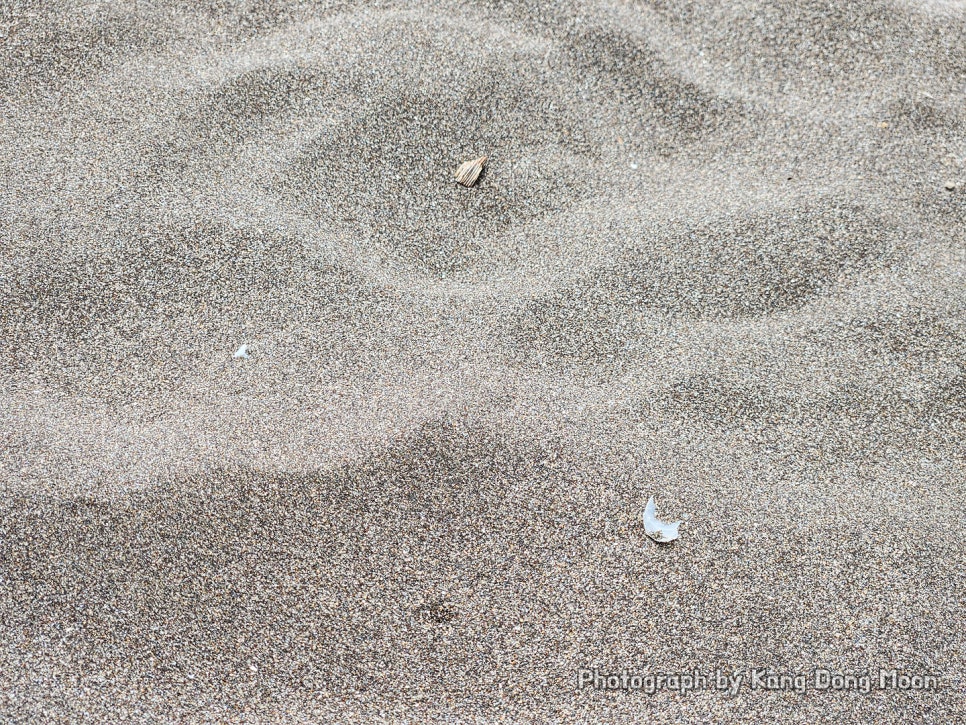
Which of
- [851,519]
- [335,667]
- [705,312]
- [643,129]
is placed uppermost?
[643,129]

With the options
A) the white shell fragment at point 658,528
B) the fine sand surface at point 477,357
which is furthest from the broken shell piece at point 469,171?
the white shell fragment at point 658,528

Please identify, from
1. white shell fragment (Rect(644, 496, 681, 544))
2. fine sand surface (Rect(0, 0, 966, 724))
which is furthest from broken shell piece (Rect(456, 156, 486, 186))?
white shell fragment (Rect(644, 496, 681, 544))

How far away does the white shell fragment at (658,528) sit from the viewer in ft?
4.05

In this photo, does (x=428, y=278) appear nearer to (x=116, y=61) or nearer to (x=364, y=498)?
(x=364, y=498)

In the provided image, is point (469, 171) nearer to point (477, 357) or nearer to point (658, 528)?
point (477, 357)

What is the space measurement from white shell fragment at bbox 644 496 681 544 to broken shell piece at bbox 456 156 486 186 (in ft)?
2.43

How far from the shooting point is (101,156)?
1622mm

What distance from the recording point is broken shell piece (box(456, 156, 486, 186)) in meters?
1.62

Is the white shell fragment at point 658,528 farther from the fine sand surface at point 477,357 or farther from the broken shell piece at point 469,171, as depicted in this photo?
the broken shell piece at point 469,171

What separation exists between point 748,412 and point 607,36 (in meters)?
0.94

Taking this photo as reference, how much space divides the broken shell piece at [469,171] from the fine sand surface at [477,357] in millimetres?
29

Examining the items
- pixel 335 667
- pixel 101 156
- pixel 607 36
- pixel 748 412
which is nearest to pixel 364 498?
pixel 335 667

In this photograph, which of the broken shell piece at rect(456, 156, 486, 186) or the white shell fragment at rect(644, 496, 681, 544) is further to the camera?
the broken shell piece at rect(456, 156, 486, 186)

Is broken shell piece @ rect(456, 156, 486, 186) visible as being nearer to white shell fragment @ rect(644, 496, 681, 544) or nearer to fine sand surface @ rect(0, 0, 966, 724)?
fine sand surface @ rect(0, 0, 966, 724)
